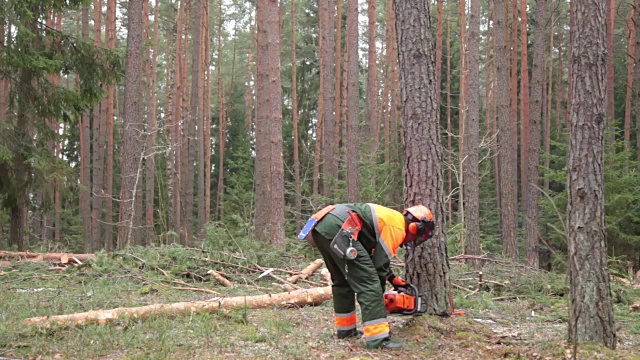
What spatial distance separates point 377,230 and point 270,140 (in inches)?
337

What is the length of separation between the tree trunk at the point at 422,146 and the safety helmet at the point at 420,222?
0.58 metres

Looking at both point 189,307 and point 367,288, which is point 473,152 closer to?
point 189,307

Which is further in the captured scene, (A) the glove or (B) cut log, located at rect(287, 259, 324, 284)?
(B) cut log, located at rect(287, 259, 324, 284)

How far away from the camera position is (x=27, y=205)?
1474cm

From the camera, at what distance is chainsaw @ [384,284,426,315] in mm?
6133

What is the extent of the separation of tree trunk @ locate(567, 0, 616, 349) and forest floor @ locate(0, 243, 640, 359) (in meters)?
0.29

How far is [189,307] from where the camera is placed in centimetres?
721

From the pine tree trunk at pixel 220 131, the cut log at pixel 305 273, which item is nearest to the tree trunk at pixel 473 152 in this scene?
the cut log at pixel 305 273

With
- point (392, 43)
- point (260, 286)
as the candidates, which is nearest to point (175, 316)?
point (260, 286)

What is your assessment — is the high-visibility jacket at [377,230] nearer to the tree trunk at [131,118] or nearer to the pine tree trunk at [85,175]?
the tree trunk at [131,118]

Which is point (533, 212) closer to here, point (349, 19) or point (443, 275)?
point (349, 19)

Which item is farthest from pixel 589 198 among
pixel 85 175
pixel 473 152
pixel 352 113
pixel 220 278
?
pixel 85 175

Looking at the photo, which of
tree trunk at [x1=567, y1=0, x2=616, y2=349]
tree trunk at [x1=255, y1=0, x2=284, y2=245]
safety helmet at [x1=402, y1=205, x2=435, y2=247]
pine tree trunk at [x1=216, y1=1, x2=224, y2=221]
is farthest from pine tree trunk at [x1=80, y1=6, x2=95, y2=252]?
tree trunk at [x1=567, y1=0, x2=616, y2=349]

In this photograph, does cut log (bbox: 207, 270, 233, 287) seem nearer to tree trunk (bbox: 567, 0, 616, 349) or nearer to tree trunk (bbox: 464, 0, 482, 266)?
tree trunk (bbox: 567, 0, 616, 349)
